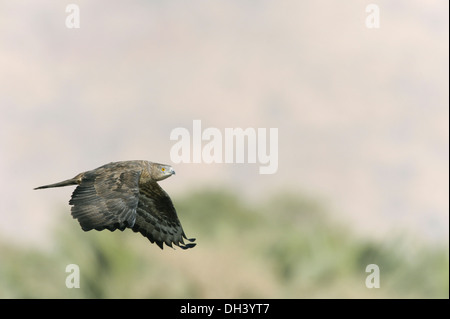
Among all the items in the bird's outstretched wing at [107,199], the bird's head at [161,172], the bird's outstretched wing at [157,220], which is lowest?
the bird's outstretched wing at [157,220]

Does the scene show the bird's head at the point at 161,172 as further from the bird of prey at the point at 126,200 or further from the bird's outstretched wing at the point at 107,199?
the bird's outstretched wing at the point at 107,199

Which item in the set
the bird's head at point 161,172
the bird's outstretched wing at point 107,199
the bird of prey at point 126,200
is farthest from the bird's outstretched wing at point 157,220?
the bird's outstretched wing at point 107,199

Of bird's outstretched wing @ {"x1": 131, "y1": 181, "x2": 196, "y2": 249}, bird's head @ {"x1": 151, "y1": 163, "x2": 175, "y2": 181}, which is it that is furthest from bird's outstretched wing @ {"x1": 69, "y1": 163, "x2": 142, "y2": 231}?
bird's outstretched wing @ {"x1": 131, "y1": 181, "x2": 196, "y2": 249}

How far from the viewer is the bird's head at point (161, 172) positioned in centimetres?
1240

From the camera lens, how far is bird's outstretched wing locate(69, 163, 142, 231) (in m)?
10.9

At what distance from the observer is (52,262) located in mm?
29109

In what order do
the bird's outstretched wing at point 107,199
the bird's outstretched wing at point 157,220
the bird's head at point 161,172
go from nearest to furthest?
the bird's outstretched wing at point 107,199 < the bird's head at point 161,172 < the bird's outstretched wing at point 157,220

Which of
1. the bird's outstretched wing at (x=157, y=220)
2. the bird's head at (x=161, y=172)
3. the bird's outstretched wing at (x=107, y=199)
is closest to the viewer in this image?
the bird's outstretched wing at (x=107, y=199)

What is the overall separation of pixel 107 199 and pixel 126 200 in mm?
258

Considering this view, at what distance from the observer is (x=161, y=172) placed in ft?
40.8

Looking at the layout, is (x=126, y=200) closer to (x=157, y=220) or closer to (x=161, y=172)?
(x=161, y=172)

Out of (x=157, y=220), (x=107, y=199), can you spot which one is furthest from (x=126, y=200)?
(x=157, y=220)

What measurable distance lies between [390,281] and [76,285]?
42.6 feet
